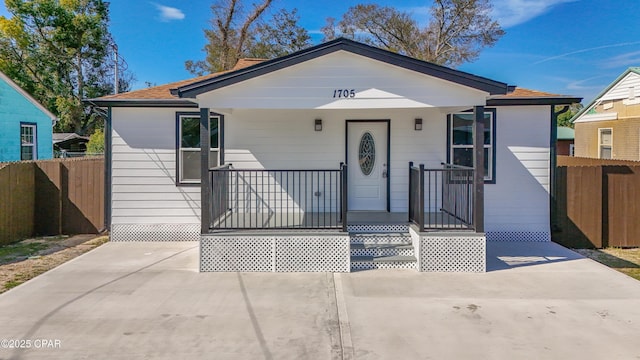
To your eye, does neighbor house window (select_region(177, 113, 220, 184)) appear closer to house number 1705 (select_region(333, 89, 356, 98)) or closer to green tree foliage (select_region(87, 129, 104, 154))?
house number 1705 (select_region(333, 89, 356, 98))

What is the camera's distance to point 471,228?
7344 mm

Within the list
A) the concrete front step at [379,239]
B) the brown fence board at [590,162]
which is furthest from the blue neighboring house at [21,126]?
the brown fence board at [590,162]

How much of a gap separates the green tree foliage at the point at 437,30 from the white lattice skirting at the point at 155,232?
72.0ft

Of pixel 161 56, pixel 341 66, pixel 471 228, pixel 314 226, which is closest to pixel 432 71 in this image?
pixel 341 66

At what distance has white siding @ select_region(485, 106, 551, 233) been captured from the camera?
Result: 914 cm

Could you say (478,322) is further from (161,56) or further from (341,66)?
(161,56)

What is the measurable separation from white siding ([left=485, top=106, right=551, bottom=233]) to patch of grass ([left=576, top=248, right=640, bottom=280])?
99 cm

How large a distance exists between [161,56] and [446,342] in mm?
32973

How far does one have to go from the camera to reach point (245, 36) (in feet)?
88.3

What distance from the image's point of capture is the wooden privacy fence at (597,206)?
941cm

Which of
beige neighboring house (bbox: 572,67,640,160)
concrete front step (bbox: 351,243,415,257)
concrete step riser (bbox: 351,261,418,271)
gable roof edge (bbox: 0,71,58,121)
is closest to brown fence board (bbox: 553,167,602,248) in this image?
concrete front step (bbox: 351,243,415,257)

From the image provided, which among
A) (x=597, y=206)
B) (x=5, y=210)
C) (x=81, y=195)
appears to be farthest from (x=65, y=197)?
(x=597, y=206)

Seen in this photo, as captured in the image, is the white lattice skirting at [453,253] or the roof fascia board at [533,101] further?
the roof fascia board at [533,101]

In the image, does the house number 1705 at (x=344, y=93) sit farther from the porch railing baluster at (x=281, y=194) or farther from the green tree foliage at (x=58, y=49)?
the green tree foliage at (x=58, y=49)
